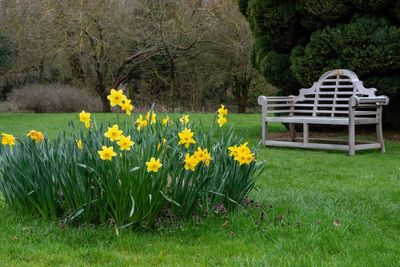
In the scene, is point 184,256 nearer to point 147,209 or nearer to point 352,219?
point 147,209

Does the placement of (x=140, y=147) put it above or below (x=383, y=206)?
above

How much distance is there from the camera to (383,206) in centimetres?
415

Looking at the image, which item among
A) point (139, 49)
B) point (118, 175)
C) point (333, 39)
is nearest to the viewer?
point (118, 175)

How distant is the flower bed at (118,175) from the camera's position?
3.31m

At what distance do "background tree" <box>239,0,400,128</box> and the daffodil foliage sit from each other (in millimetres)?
5841

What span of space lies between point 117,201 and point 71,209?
356 mm

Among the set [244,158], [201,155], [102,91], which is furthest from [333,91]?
[102,91]

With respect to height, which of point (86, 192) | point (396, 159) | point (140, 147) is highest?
point (140, 147)

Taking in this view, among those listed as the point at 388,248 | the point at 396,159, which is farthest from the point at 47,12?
the point at 388,248

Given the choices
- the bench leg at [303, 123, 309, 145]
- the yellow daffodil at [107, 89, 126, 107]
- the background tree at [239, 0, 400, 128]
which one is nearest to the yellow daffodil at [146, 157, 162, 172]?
the yellow daffodil at [107, 89, 126, 107]

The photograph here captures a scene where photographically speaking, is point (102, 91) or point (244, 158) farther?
point (102, 91)

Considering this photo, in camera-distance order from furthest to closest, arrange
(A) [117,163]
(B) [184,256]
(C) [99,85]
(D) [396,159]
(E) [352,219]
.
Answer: (C) [99,85] < (D) [396,159] < (E) [352,219] < (A) [117,163] < (B) [184,256]

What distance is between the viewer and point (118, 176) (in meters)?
3.30

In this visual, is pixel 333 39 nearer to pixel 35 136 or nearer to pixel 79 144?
pixel 79 144
